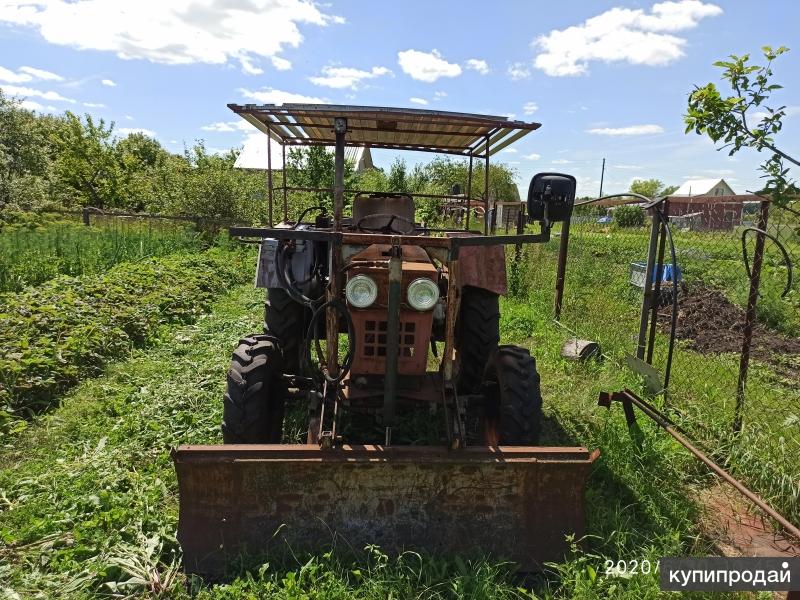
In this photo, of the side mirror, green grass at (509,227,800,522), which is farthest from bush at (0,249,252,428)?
green grass at (509,227,800,522)

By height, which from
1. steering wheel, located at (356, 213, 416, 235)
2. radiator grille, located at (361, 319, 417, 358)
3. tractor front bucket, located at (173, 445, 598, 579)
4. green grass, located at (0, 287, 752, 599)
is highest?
steering wheel, located at (356, 213, 416, 235)

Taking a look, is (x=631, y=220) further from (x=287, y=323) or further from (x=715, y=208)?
(x=287, y=323)

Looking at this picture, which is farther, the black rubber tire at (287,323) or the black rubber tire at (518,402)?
the black rubber tire at (287,323)

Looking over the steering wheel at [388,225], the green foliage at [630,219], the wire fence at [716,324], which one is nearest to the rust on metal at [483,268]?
the steering wheel at [388,225]

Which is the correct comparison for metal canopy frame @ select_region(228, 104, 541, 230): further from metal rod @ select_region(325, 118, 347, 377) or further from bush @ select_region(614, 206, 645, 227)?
bush @ select_region(614, 206, 645, 227)

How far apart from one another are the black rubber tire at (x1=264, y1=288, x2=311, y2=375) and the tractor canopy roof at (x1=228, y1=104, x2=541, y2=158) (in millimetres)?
1287

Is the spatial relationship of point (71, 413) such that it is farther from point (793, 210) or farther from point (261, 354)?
point (793, 210)

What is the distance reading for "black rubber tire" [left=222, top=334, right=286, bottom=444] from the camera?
3164 mm

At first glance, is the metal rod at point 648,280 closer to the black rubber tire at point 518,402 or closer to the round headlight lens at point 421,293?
the black rubber tire at point 518,402

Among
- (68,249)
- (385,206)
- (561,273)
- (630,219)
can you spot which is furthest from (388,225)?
(630,219)

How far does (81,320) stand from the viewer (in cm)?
573

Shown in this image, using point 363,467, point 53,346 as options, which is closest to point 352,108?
point 363,467

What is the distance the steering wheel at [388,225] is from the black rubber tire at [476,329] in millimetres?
654

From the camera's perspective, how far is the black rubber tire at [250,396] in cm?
316
